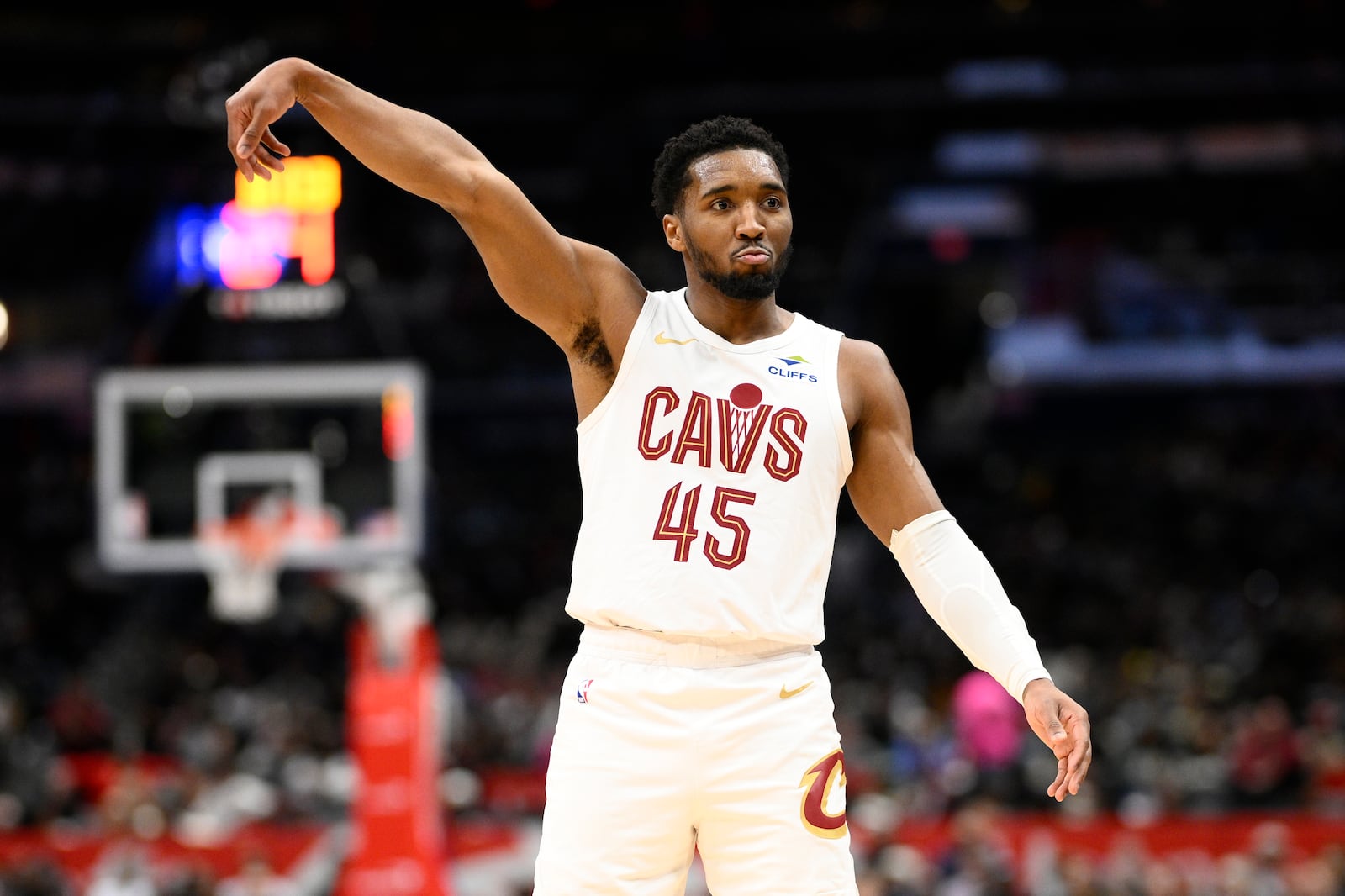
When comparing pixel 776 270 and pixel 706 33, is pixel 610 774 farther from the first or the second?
pixel 706 33

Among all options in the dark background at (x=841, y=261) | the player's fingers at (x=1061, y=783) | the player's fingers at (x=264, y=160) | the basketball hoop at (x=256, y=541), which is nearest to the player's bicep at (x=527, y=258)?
the player's fingers at (x=264, y=160)

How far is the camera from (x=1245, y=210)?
83.4 ft

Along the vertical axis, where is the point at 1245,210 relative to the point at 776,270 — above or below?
above

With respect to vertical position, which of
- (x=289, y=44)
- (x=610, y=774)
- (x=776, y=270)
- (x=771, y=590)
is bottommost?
(x=610, y=774)

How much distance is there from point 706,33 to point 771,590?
2105cm

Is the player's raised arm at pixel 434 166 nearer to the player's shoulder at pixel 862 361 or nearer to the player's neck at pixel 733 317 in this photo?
the player's neck at pixel 733 317

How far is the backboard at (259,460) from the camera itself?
39.9 ft

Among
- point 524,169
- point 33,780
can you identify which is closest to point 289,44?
point 524,169

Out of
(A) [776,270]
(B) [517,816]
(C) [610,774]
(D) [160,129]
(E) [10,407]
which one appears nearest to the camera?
(C) [610,774]

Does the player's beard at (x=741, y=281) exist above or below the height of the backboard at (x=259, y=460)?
above

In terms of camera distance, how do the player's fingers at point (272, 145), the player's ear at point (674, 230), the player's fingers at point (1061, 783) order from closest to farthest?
the player's fingers at point (1061, 783) → the player's fingers at point (272, 145) → the player's ear at point (674, 230)

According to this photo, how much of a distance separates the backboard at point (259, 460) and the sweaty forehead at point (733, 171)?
7998 mm

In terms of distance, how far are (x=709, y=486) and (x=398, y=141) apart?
1.18 metres

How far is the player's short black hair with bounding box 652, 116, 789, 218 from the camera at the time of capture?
438cm
